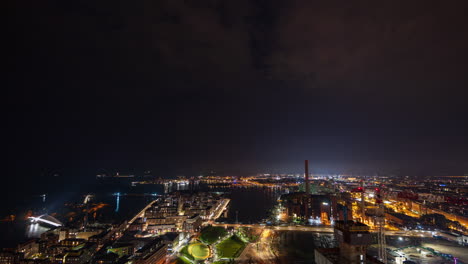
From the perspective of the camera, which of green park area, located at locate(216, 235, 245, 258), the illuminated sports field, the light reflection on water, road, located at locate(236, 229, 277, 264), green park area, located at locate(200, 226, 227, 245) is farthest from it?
the light reflection on water

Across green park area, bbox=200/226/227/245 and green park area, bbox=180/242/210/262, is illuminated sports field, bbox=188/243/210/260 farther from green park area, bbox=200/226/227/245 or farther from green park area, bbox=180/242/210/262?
green park area, bbox=200/226/227/245

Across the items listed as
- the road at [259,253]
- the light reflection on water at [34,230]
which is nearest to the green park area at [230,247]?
the road at [259,253]

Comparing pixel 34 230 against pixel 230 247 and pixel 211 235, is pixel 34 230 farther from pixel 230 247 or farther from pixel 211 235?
pixel 230 247

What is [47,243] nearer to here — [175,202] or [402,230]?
[175,202]

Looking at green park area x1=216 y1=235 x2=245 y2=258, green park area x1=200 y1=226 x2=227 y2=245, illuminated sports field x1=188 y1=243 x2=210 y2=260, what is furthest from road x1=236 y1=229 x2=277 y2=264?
green park area x1=200 y1=226 x2=227 y2=245

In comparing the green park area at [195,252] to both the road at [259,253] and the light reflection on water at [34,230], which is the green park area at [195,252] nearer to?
the road at [259,253]

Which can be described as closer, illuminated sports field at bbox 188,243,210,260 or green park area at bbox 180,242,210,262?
green park area at bbox 180,242,210,262
